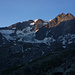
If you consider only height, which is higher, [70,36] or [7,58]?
[70,36]

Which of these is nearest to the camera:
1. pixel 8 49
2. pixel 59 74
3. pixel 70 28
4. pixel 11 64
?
pixel 59 74

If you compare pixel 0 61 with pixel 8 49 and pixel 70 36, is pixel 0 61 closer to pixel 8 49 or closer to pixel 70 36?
pixel 8 49

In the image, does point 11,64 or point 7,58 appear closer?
point 11,64

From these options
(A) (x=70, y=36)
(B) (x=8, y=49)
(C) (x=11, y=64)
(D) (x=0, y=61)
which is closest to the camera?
(C) (x=11, y=64)

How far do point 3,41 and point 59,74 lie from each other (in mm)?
163856

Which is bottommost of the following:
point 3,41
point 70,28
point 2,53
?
point 2,53

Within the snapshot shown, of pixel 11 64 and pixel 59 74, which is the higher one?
pixel 59 74

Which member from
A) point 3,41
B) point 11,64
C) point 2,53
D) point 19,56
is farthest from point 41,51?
point 3,41

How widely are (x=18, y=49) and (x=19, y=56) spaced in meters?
21.5

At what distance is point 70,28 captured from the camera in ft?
630

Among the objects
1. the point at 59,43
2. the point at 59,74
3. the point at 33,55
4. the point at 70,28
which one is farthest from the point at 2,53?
the point at 59,74

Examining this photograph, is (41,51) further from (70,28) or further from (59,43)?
(70,28)

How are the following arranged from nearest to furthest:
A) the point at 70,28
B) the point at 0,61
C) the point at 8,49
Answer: the point at 0,61 < the point at 8,49 < the point at 70,28

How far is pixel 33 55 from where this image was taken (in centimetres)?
14238
